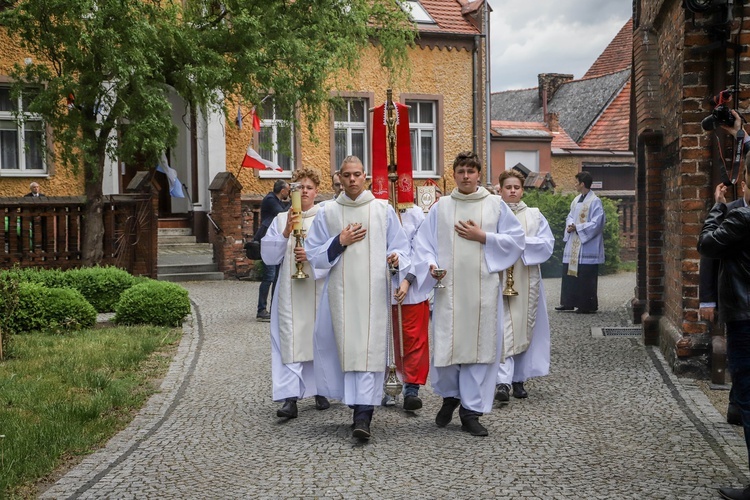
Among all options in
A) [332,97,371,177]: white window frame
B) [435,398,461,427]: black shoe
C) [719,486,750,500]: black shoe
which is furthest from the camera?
[332,97,371,177]: white window frame

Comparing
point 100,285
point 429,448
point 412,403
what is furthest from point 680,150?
point 100,285

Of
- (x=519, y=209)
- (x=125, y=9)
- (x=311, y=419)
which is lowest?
(x=311, y=419)

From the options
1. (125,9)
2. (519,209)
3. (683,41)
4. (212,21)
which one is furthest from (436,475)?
(212,21)

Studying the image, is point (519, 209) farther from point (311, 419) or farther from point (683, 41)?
point (311, 419)

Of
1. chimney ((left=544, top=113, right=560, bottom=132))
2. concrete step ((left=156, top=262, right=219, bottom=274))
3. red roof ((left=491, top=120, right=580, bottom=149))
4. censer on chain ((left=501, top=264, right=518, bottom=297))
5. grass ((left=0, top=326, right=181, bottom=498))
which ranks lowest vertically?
grass ((left=0, top=326, right=181, bottom=498))

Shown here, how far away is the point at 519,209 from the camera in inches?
358

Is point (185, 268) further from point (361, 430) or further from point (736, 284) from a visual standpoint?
point (736, 284)

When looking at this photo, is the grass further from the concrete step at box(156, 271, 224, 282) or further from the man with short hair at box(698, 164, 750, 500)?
the concrete step at box(156, 271, 224, 282)

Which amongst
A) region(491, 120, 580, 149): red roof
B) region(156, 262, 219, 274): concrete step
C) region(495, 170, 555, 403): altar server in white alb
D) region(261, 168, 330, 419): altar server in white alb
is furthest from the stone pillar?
region(491, 120, 580, 149): red roof

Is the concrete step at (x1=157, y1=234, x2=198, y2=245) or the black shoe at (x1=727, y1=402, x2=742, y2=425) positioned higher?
the concrete step at (x1=157, y1=234, x2=198, y2=245)

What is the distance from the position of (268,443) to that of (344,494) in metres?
1.49

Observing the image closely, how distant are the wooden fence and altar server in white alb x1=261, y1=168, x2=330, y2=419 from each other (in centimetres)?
916

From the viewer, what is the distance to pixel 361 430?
265 inches

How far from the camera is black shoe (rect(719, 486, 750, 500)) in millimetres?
5246
